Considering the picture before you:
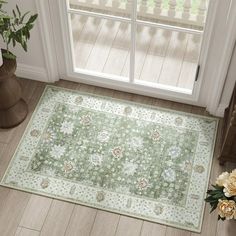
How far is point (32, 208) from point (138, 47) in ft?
4.30

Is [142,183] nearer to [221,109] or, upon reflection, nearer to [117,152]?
[117,152]

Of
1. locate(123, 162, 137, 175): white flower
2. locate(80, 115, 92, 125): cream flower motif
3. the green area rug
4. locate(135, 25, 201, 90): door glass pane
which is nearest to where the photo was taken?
the green area rug

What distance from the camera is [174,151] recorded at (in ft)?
8.85

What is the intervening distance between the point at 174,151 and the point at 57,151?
28.6 inches

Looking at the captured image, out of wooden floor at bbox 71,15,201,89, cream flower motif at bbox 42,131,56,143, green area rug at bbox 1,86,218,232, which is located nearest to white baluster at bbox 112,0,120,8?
wooden floor at bbox 71,15,201,89

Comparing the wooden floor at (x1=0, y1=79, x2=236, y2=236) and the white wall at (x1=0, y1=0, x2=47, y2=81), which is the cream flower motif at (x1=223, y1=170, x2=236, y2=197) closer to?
the wooden floor at (x1=0, y1=79, x2=236, y2=236)

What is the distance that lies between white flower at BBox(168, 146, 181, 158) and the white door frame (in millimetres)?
373

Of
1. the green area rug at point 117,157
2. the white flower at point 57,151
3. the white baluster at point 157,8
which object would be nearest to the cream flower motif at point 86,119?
the green area rug at point 117,157

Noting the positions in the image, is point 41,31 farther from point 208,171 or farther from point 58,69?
point 208,171

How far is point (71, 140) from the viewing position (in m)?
2.76

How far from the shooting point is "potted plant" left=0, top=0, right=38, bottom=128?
7.73 feet

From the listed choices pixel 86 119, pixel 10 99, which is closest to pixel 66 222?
pixel 86 119

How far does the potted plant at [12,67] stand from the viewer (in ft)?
7.73

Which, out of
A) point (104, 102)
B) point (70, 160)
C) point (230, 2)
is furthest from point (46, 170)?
point (230, 2)
